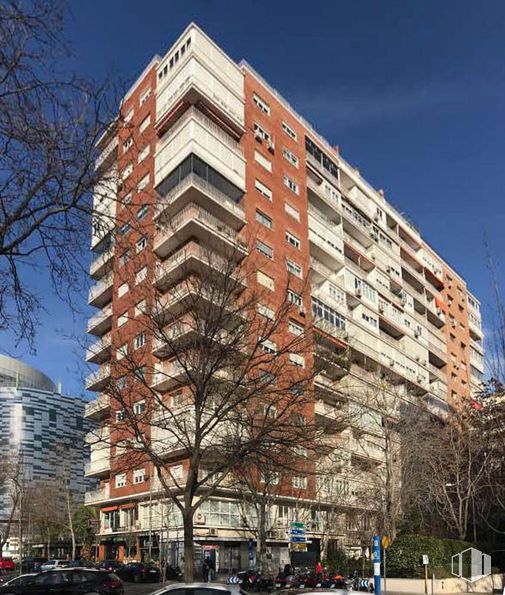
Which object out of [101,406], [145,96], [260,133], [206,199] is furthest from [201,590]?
[145,96]

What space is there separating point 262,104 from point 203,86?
8185 mm

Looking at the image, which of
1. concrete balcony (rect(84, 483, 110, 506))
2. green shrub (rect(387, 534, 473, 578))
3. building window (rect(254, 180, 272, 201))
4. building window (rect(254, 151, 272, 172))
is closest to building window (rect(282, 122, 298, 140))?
building window (rect(254, 151, 272, 172))

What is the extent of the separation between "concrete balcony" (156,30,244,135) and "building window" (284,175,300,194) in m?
6.52

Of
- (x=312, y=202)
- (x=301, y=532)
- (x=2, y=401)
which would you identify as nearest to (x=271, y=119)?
(x=312, y=202)

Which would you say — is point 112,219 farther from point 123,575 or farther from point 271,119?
point 271,119

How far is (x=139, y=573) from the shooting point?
41531mm

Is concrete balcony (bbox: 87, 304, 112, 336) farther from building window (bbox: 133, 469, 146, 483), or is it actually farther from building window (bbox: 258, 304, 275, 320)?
building window (bbox: 258, 304, 275, 320)

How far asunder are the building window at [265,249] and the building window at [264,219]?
6.05ft

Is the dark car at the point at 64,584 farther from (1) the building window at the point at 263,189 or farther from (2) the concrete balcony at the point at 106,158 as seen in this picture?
(1) the building window at the point at 263,189

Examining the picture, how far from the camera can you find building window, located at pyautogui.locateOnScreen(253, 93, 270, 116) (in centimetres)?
5534

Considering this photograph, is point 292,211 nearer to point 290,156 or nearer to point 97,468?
point 290,156

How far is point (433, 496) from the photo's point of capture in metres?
44.1

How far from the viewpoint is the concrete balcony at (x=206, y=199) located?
4628 cm

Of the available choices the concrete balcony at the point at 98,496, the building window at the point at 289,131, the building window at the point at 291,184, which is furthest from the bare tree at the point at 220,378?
the building window at the point at 289,131
